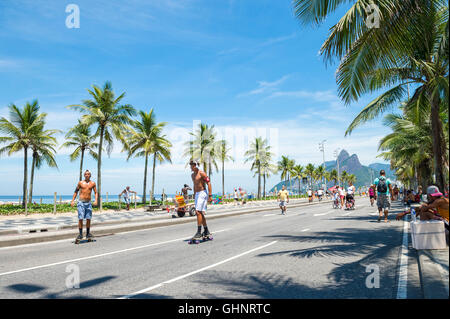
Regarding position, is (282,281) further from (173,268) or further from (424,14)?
(424,14)

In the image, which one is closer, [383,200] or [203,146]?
[383,200]

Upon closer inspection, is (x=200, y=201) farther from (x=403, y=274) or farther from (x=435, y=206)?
(x=435, y=206)

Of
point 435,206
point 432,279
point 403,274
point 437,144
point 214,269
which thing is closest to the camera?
point 432,279

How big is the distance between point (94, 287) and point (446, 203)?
6.95 m

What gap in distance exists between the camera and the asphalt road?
15.7 feet

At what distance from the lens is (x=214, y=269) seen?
243 inches

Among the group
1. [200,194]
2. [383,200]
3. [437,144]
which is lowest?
[383,200]

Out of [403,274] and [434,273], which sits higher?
[434,273]

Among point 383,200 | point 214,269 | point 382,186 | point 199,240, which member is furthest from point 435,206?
point 383,200

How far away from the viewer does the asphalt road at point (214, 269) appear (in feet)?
15.7

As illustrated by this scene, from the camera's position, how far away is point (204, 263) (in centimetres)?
675

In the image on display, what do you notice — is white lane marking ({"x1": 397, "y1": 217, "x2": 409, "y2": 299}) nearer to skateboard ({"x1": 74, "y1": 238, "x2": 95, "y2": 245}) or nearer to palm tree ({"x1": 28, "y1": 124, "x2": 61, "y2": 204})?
skateboard ({"x1": 74, "y1": 238, "x2": 95, "y2": 245})

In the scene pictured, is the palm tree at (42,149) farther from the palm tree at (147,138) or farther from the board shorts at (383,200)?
the board shorts at (383,200)
